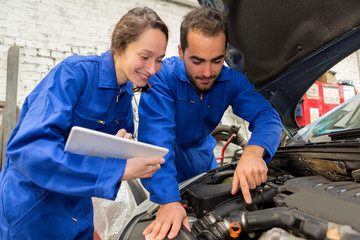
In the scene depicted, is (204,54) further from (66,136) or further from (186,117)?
(66,136)

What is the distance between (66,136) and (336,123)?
1.37 meters

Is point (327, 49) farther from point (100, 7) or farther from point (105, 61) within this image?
point (100, 7)

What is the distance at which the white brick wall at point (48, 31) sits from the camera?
2.86m

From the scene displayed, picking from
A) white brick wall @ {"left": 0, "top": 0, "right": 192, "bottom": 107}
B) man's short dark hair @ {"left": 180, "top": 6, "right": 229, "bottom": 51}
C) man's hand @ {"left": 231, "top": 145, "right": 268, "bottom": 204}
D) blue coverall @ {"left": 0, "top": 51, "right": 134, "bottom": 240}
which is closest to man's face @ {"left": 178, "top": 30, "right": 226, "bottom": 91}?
man's short dark hair @ {"left": 180, "top": 6, "right": 229, "bottom": 51}

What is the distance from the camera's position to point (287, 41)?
1.17m

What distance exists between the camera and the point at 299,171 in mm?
1107

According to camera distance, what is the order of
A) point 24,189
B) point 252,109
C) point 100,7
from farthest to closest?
point 100,7 < point 252,109 < point 24,189

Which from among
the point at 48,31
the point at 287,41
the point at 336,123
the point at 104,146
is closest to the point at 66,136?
the point at 104,146

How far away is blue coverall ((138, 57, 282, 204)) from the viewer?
1.00m

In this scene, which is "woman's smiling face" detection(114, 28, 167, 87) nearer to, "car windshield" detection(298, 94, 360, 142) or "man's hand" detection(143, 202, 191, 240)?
"man's hand" detection(143, 202, 191, 240)

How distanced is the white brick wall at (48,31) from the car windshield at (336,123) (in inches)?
99.6

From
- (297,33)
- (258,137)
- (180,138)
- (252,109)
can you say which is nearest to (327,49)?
(297,33)

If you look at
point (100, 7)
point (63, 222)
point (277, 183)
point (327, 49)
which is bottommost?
point (63, 222)

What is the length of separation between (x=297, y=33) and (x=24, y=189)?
1.32 metres
